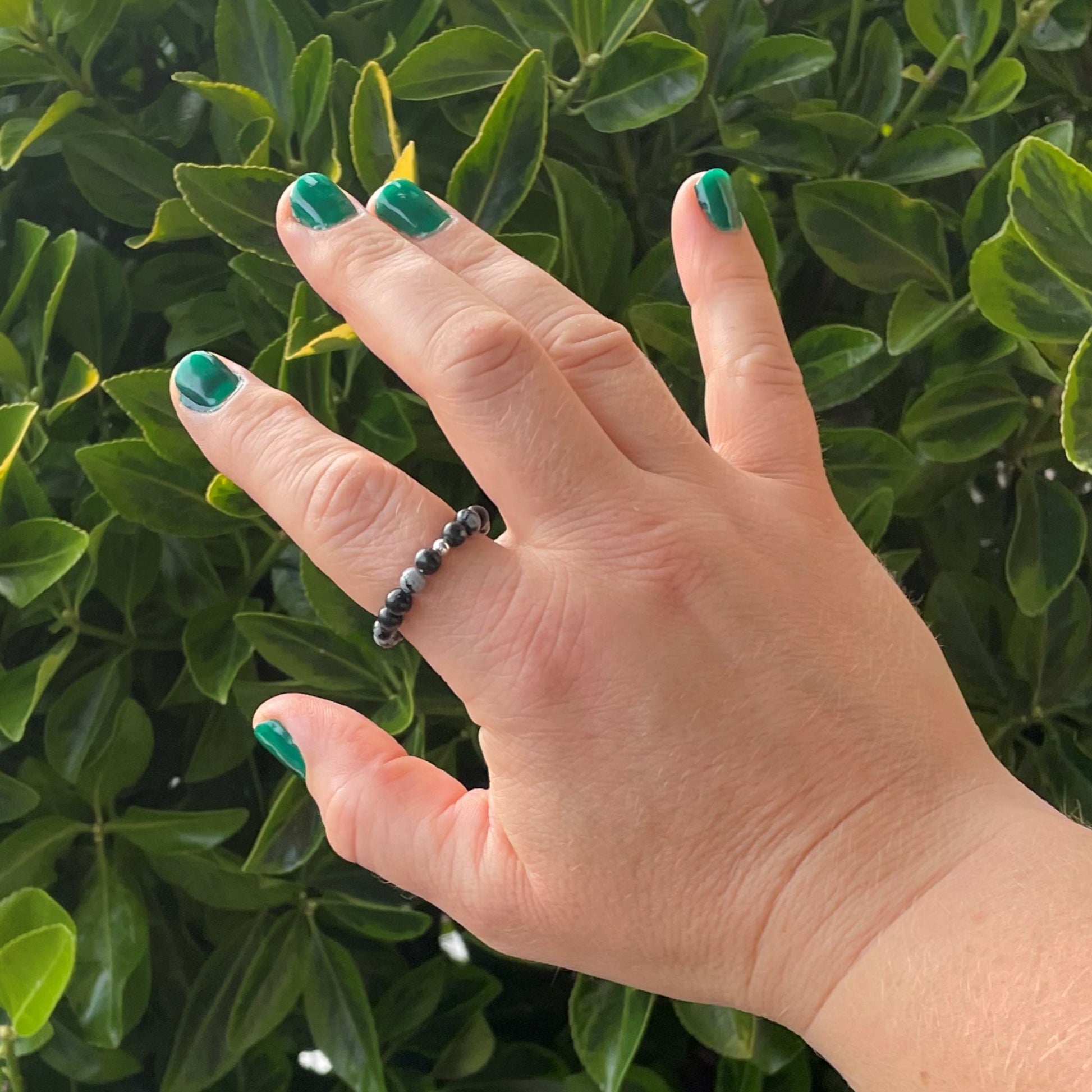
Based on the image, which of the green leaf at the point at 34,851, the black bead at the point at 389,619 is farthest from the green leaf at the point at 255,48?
the green leaf at the point at 34,851

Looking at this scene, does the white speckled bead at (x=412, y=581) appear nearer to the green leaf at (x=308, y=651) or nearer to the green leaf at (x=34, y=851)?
the green leaf at (x=308, y=651)

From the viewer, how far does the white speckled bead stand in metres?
0.48

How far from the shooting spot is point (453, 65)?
0.59 meters

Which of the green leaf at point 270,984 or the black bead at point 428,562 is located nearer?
the black bead at point 428,562

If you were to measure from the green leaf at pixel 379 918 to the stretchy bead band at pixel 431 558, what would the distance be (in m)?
0.24

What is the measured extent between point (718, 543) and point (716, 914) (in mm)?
177

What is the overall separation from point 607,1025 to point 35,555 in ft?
1.38

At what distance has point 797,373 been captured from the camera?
0.58 meters

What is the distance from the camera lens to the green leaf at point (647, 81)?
579mm

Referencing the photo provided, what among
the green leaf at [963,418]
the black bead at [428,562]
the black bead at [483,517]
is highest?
the green leaf at [963,418]

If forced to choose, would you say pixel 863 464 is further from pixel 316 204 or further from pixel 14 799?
pixel 14 799

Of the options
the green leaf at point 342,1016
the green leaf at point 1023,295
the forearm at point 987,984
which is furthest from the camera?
the green leaf at point 342,1016

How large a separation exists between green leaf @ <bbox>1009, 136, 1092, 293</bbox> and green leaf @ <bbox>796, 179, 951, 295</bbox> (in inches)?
4.3

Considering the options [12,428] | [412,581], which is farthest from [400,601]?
[12,428]
